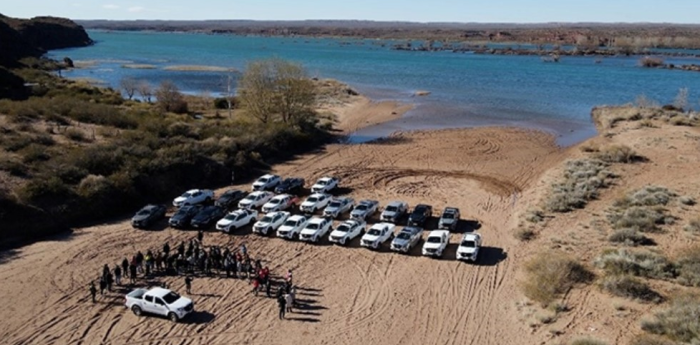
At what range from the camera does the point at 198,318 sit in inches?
900

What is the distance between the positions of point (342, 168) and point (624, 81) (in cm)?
8981

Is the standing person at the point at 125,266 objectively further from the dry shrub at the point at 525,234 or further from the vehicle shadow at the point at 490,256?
the dry shrub at the point at 525,234

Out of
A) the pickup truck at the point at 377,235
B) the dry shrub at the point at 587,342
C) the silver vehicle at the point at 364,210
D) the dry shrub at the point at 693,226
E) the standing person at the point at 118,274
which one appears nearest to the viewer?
the dry shrub at the point at 587,342

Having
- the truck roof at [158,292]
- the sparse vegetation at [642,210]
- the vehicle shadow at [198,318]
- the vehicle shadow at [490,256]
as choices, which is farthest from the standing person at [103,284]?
the sparse vegetation at [642,210]

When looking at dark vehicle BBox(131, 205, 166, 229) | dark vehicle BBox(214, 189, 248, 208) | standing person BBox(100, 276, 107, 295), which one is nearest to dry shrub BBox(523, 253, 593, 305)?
standing person BBox(100, 276, 107, 295)

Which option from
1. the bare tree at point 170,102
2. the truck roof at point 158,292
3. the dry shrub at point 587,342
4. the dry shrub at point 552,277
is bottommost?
the dry shrub at point 552,277

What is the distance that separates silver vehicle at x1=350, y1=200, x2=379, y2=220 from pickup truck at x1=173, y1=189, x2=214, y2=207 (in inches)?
372

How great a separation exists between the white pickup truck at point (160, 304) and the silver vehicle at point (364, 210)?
1279 cm

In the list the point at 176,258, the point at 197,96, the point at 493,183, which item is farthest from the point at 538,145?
the point at 197,96

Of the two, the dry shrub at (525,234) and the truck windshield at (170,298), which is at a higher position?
the truck windshield at (170,298)

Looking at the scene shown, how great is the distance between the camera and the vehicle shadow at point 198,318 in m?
22.5

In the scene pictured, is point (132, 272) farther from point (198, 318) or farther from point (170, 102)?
point (170, 102)

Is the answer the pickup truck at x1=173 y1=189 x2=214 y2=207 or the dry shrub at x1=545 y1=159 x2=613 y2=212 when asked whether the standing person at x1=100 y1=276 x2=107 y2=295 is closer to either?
the pickup truck at x1=173 y1=189 x2=214 y2=207

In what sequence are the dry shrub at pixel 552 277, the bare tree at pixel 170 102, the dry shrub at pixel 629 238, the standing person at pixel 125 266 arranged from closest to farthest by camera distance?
the dry shrub at pixel 552 277 < the standing person at pixel 125 266 < the dry shrub at pixel 629 238 < the bare tree at pixel 170 102
